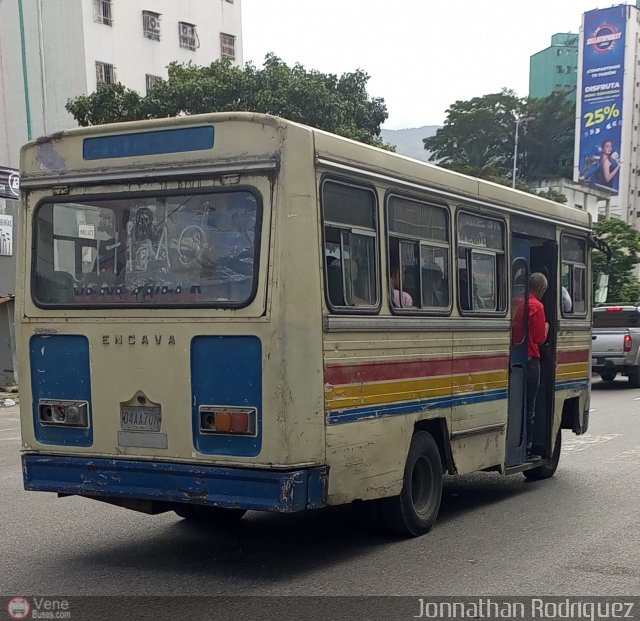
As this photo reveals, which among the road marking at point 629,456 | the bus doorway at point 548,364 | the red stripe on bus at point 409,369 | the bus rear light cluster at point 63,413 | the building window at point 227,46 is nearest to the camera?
the red stripe on bus at point 409,369

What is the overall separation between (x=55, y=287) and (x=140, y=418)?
3.65ft

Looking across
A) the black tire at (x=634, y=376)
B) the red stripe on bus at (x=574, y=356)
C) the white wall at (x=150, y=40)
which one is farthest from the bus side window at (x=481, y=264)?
the white wall at (x=150, y=40)

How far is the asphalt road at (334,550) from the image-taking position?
18.5ft

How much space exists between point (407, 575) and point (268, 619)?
3.93 feet

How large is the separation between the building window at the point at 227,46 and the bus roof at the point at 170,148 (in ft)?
127

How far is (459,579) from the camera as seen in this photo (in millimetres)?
5730

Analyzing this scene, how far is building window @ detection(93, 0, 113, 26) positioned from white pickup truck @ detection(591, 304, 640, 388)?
82.7 ft

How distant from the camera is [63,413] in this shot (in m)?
6.11

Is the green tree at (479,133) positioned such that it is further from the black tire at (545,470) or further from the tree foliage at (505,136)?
the black tire at (545,470)

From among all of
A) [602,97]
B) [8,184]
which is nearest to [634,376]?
[8,184]

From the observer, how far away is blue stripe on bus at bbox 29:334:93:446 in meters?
6.06

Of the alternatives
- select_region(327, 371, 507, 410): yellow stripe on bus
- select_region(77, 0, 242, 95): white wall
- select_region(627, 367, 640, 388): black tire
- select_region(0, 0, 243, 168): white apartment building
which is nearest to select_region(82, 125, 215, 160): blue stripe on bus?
select_region(327, 371, 507, 410): yellow stripe on bus

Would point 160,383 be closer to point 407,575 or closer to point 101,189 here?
point 101,189

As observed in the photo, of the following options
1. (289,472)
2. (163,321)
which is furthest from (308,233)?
(289,472)
